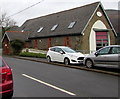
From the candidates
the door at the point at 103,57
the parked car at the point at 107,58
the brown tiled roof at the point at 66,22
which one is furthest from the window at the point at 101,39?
the door at the point at 103,57

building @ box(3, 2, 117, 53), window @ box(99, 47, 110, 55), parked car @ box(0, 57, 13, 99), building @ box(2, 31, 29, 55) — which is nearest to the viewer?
parked car @ box(0, 57, 13, 99)

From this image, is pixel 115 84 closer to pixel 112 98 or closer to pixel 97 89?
pixel 97 89

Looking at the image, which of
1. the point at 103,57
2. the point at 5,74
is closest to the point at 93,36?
the point at 103,57

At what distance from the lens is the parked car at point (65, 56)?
14117 millimetres

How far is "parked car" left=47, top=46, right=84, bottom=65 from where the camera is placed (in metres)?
14.1

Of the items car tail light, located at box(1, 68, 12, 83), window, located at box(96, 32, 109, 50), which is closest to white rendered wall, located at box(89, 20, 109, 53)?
window, located at box(96, 32, 109, 50)

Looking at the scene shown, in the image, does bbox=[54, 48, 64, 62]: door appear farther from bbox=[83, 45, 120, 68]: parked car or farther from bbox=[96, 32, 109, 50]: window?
bbox=[96, 32, 109, 50]: window

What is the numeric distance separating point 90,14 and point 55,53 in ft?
40.0

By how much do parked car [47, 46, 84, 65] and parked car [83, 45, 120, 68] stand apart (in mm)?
2158

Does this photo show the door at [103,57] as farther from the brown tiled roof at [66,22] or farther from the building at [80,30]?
the brown tiled roof at [66,22]

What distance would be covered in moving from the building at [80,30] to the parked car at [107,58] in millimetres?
11480

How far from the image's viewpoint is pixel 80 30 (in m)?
24.6

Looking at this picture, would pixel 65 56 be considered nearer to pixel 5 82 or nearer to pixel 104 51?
pixel 104 51

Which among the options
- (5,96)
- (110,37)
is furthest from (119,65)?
(110,37)
